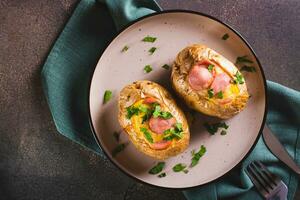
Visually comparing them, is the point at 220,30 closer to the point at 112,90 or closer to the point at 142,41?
the point at 142,41

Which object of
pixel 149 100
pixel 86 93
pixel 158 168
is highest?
pixel 149 100

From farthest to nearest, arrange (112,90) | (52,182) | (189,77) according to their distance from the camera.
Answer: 1. (52,182)
2. (112,90)
3. (189,77)

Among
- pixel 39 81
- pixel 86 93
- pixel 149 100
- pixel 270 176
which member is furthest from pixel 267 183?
pixel 39 81

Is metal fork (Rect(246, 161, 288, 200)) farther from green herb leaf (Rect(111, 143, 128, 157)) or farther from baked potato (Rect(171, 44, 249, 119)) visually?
green herb leaf (Rect(111, 143, 128, 157))

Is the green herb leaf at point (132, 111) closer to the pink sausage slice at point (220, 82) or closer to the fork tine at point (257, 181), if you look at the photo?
the pink sausage slice at point (220, 82)

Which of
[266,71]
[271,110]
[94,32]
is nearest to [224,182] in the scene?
[271,110]

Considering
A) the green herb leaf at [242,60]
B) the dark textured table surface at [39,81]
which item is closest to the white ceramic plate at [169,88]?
the green herb leaf at [242,60]

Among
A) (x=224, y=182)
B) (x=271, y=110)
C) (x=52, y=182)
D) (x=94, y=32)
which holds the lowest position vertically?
(x=52, y=182)

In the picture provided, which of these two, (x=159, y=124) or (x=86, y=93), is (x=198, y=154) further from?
(x=86, y=93)
